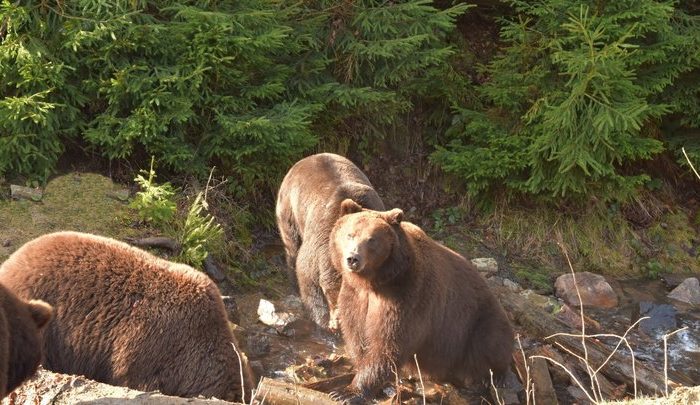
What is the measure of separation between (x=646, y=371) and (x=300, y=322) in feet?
11.4

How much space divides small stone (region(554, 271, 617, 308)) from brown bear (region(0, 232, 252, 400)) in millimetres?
6328

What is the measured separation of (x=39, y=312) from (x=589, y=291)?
7893 millimetres

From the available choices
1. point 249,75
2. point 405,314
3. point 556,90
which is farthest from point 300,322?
point 556,90

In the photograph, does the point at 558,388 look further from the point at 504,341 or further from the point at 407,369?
the point at 407,369

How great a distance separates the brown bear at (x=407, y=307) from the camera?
6.71 m

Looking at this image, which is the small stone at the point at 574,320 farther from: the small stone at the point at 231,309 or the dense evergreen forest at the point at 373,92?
the small stone at the point at 231,309

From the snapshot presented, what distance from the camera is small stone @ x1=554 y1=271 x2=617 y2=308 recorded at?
10945mm

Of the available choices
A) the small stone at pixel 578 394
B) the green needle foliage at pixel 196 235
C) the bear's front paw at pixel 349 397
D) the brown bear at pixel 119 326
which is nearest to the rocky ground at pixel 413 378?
the small stone at pixel 578 394

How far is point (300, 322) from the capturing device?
879cm

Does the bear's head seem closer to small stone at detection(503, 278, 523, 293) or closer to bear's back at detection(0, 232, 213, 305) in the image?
bear's back at detection(0, 232, 213, 305)

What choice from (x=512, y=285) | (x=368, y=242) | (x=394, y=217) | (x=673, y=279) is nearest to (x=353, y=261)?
(x=368, y=242)

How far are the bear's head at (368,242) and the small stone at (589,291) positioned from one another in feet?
15.9

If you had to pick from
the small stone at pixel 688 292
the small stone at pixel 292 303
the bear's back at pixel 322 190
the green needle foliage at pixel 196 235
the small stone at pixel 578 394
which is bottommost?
the small stone at pixel 688 292

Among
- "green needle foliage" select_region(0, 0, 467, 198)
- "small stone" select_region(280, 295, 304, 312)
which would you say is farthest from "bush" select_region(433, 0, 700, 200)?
"small stone" select_region(280, 295, 304, 312)
